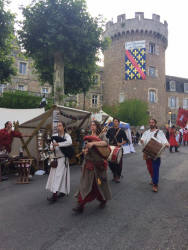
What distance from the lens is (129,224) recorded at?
327cm

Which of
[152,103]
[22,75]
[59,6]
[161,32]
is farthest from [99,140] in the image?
[161,32]

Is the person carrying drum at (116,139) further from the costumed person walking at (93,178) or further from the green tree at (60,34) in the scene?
the green tree at (60,34)

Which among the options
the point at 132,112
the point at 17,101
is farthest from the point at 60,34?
the point at 132,112

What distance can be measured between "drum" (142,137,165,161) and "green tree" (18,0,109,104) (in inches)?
282

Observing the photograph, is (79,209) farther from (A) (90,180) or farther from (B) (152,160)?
(B) (152,160)

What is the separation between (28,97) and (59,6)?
11541 mm

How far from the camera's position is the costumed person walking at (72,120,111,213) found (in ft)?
12.0

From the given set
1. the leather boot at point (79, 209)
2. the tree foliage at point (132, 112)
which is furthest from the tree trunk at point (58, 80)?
the tree foliage at point (132, 112)

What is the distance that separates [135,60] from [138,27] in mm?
6306

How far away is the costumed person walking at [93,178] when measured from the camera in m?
3.67

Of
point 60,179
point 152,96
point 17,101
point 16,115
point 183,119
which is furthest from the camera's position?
point 152,96

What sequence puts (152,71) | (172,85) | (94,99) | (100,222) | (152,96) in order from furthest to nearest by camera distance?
Result: (172,85), (94,99), (152,96), (152,71), (100,222)

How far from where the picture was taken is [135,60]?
3472 centimetres

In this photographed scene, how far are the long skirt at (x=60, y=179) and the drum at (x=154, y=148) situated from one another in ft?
6.88
